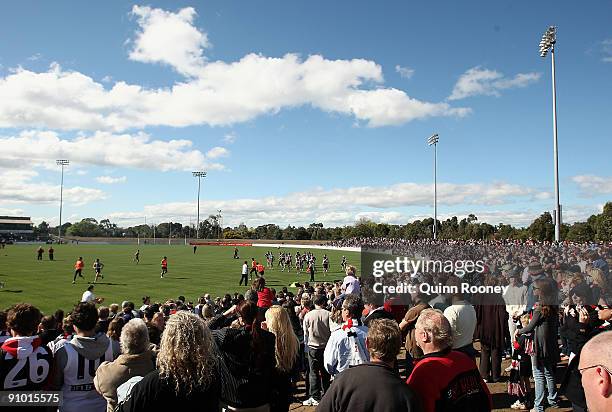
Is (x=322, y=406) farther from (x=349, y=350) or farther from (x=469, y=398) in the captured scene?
(x=349, y=350)

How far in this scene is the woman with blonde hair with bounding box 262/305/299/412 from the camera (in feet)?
14.9

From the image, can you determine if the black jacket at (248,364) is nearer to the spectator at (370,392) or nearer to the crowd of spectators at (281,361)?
the crowd of spectators at (281,361)

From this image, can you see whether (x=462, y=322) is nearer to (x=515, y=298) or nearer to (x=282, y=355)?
(x=282, y=355)

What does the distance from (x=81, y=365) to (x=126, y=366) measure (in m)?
0.87

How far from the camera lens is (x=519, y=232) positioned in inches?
3054

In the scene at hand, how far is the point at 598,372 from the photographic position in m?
1.96

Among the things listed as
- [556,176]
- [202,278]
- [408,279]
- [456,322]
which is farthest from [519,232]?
[456,322]

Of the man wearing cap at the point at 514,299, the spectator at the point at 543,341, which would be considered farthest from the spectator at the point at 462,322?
the man wearing cap at the point at 514,299

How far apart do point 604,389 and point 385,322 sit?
5.37 ft

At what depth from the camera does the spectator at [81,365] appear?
4.39 metres

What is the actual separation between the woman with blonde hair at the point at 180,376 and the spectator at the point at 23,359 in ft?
5.44

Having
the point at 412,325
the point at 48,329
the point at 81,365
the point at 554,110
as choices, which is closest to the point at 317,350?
the point at 412,325

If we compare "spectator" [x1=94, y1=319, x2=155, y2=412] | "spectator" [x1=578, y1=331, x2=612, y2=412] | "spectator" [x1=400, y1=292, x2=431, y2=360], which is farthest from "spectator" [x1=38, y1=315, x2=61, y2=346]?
"spectator" [x1=578, y1=331, x2=612, y2=412]

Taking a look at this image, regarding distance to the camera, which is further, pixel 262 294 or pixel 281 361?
pixel 262 294
